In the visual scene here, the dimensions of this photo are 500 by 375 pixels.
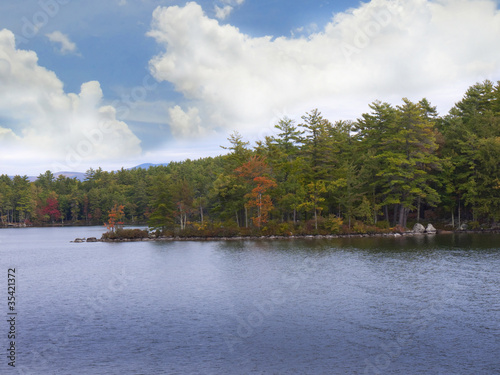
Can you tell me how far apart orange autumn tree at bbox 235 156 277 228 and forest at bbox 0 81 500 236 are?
0.17m

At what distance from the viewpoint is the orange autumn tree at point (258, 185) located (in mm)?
67500

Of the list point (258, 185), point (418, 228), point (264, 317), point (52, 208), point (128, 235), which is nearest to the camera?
point (264, 317)

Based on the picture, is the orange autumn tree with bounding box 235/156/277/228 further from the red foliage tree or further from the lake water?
the red foliage tree

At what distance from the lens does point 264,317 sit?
22.7m

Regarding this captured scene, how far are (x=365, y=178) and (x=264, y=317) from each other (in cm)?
5515

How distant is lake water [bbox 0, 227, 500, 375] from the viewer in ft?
54.8

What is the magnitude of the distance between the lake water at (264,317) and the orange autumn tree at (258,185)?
26.1m

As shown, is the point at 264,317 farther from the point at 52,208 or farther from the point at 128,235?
the point at 52,208

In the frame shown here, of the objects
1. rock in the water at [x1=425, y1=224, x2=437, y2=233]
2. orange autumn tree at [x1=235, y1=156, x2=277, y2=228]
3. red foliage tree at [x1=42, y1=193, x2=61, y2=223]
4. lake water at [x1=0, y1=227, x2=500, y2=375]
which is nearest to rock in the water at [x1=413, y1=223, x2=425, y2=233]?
rock in the water at [x1=425, y1=224, x2=437, y2=233]

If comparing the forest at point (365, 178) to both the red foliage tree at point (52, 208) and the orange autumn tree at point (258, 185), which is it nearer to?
the orange autumn tree at point (258, 185)

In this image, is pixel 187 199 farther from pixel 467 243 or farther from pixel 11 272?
pixel 467 243

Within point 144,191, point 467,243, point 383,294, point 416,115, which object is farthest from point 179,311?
point 144,191

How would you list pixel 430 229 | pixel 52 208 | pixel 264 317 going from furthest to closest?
pixel 52 208, pixel 430 229, pixel 264 317

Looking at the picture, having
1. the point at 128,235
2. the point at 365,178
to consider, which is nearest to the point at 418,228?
the point at 365,178
